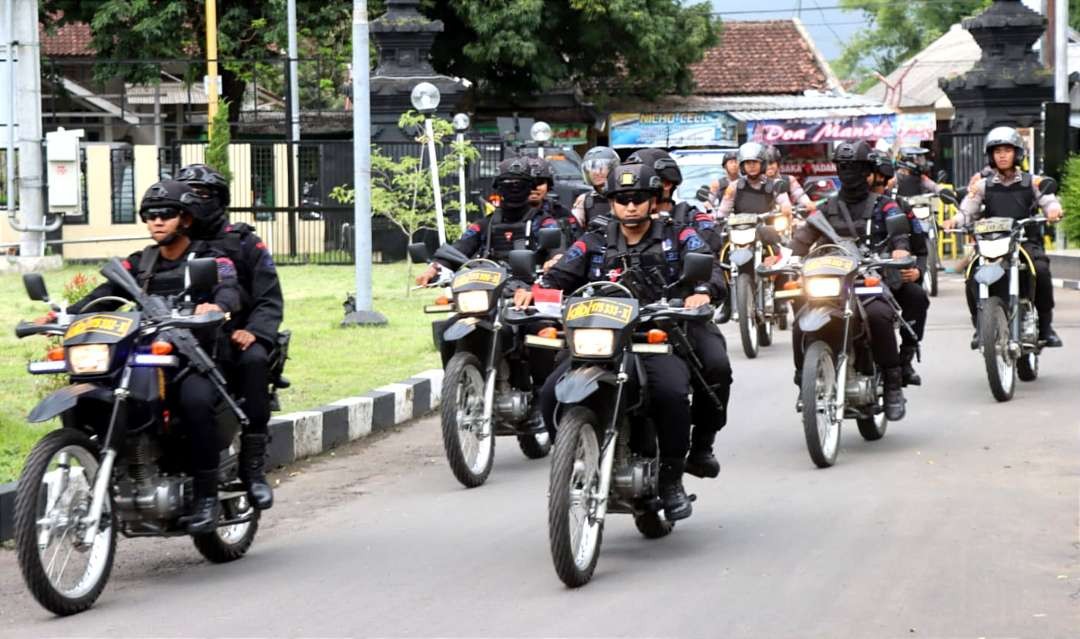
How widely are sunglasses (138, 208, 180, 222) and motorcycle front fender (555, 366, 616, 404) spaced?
1.81 metres

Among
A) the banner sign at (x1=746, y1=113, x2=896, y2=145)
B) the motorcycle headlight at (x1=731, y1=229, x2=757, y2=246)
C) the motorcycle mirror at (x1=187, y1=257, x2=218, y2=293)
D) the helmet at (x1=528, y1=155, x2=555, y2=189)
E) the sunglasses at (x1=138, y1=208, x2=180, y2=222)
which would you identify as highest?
the banner sign at (x1=746, y1=113, x2=896, y2=145)

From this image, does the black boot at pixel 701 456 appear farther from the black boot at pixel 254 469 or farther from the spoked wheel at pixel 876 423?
the spoked wheel at pixel 876 423

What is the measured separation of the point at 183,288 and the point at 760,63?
→ 48045 mm

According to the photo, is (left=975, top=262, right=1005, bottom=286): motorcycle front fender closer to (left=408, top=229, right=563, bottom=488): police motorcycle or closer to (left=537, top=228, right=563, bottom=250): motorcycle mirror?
(left=408, top=229, right=563, bottom=488): police motorcycle

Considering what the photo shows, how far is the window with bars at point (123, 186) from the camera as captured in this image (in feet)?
100

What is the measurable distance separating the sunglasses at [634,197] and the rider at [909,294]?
3797 millimetres

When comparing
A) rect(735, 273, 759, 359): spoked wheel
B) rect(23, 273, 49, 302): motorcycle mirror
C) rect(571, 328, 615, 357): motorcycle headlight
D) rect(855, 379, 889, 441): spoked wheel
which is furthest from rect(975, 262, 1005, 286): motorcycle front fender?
rect(23, 273, 49, 302): motorcycle mirror

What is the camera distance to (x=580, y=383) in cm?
707

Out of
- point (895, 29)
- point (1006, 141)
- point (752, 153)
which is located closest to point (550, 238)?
point (1006, 141)

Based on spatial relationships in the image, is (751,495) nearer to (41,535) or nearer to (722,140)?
(41,535)

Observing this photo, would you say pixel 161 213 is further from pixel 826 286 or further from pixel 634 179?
pixel 826 286

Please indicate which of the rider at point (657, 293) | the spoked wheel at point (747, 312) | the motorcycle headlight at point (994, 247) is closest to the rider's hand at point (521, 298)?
the rider at point (657, 293)

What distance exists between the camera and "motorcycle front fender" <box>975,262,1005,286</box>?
12.7 meters

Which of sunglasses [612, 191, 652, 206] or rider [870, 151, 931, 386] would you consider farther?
rider [870, 151, 931, 386]
